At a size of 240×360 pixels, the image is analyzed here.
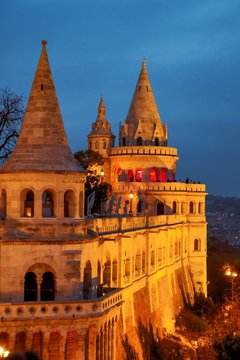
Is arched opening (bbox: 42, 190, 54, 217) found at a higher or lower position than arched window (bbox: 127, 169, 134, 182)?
lower

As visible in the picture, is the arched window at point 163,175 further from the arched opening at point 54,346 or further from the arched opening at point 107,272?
the arched opening at point 54,346

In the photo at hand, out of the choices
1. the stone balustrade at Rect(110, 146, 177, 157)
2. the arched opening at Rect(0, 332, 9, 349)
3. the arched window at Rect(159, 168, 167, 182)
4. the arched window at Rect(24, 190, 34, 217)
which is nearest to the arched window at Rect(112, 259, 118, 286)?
the arched window at Rect(24, 190, 34, 217)

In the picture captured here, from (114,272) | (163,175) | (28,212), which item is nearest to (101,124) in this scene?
(163,175)

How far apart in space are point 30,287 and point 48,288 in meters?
0.55

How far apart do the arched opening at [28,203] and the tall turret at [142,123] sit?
33.5 meters

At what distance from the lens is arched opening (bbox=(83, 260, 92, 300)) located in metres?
25.7

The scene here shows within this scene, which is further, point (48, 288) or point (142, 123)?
point (142, 123)

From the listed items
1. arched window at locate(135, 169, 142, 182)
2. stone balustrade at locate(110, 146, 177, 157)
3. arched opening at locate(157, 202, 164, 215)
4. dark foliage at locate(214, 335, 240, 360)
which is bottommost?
dark foliage at locate(214, 335, 240, 360)

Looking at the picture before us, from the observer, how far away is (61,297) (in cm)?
2450

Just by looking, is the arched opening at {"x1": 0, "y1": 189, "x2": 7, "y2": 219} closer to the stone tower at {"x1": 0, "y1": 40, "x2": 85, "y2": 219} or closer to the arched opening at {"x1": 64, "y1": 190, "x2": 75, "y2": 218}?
the stone tower at {"x1": 0, "y1": 40, "x2": 85, "y2": 219}

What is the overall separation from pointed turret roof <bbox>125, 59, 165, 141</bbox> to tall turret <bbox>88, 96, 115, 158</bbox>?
1.76m

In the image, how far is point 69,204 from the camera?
25469mm

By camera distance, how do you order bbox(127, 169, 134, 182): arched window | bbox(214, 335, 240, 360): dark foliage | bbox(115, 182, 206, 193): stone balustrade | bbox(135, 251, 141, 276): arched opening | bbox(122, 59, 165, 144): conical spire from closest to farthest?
1. bbox(214, 335, 240, 360): dark foliage
2. bbox(135, 251, 141, 276): arched opening
3. bbox(115, 182, 206, 193): stone balustrade
4. bbox(127, 169, 134, 182): arched window
5. bbox(122, 59, 165, 144): conical spire

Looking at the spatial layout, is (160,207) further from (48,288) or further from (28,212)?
(48,288)
